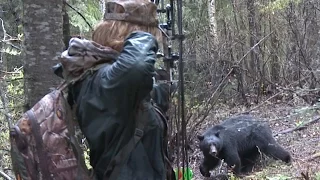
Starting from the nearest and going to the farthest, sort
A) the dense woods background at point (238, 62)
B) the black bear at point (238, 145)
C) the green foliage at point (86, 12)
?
1. the dense woods background at point (238, 62)
2. the black bear at point (238, 145)
3. the green foliage at point (86, 12)

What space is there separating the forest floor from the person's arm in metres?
4.08

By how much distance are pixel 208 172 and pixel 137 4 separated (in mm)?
6329

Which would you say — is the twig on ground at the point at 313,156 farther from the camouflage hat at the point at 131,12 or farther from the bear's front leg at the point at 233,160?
the camouflage hat at the point at 131,12

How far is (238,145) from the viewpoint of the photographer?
29.6ft

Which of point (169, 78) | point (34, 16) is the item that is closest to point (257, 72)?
point (34, 16)

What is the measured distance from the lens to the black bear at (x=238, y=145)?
28.3 feet

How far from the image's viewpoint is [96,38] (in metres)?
2.71

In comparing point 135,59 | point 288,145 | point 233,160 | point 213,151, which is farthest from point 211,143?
point 135,59

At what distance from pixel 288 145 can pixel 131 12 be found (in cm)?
713

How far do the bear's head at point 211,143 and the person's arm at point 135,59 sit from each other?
20.5ft

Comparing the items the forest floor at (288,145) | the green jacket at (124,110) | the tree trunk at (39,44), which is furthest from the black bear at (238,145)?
the green jacket at (124,110)

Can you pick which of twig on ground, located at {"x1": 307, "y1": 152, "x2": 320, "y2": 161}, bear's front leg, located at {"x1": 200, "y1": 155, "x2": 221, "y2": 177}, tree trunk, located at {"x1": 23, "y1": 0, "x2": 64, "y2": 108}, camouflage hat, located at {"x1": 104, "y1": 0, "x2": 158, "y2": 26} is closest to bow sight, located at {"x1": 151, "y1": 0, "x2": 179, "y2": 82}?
camouflage hat, located at {"x1": 104, "y1": 0, "x2": 158, "y2": 26}

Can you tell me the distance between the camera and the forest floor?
→ 716cm

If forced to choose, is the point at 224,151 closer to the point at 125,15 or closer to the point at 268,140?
the point at 268,140
